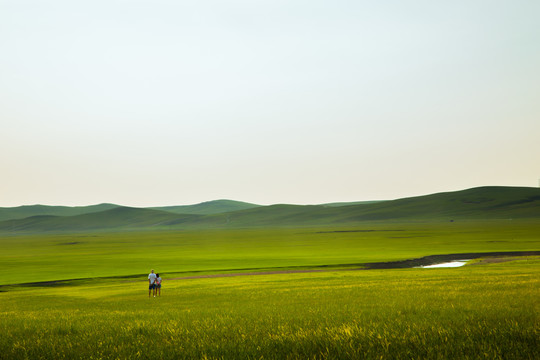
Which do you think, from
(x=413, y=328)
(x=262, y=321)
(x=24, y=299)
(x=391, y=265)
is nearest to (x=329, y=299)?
(x=262, y=321)

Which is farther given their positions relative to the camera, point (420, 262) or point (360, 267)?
point (420, 262)

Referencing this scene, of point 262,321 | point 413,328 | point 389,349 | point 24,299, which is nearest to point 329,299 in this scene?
point 262,321

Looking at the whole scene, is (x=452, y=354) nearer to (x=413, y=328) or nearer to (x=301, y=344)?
(x=413, y=328)

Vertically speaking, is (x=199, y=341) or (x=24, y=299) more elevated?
(x=199, y=341)

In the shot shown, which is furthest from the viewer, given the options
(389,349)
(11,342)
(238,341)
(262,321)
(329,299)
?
(329,299)

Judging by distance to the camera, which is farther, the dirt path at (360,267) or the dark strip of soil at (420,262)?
the dark strip of soil at (420,262)

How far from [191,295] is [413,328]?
24.6 meters

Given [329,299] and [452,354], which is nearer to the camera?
[452,354]

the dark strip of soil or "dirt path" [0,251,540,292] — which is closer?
"dirt path" [0,251,540,292]

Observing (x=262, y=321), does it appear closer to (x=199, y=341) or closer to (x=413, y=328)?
(x=199, y=341)

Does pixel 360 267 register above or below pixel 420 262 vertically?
above

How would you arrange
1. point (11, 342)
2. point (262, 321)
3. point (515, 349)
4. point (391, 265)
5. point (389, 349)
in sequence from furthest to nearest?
point (391, 265), point (262, 321), point (11, 342), point (389, 349), point (515, 349)

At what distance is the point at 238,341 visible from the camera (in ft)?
31.9

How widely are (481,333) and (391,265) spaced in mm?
52629
